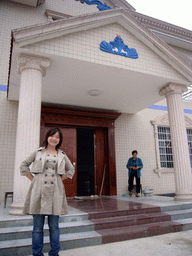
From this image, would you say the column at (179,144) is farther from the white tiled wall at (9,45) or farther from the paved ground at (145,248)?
the white tiled wall at (9,45)

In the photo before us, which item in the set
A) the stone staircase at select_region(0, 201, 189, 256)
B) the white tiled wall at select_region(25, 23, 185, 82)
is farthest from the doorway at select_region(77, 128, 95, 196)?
the stone staircase at select_region(0, 201, 189, 256)

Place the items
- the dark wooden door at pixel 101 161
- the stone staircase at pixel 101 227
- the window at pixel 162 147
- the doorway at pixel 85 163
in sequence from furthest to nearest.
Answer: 1. the doorway at pixel 85 163
2. the window at pixel 162 147
3. the dark wooden door at pixel 101 161
4. the stone staircase at pixel 101 227

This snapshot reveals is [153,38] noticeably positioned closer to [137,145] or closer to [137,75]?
[137,75]

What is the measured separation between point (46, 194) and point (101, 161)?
565 cm

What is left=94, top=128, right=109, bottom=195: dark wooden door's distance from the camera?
302 inches

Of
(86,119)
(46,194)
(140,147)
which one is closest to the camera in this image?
(46,194)

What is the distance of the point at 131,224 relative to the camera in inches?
153

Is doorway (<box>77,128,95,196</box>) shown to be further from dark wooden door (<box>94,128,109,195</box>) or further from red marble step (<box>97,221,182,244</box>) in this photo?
red marble step (<box>97,221,182,244</box>)

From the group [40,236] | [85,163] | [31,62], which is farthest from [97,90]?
[85,163]

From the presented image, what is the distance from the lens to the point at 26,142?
407 centimetres

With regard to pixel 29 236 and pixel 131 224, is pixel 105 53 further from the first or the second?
pixel 29 236

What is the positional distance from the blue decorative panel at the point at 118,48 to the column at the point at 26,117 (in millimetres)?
1531

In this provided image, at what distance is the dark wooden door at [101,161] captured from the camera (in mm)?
7680

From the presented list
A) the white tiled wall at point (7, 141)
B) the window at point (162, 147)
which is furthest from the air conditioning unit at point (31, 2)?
the window at point (162, 147)
